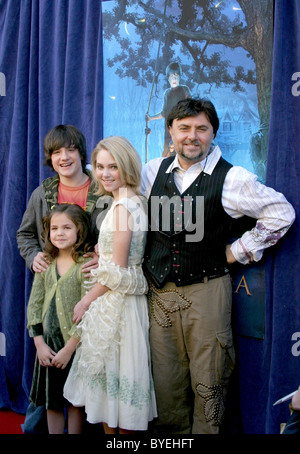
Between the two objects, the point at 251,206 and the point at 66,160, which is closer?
the point at 251,206

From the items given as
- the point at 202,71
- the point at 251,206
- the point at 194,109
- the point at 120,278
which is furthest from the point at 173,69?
the point at 120,278

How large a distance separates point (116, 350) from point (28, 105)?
160 cm

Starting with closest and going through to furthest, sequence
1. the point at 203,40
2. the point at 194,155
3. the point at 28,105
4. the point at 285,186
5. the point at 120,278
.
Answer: the point at 120,278, the point at 194,155, the point at 285,186, the point at 203,40, the point at 28,105

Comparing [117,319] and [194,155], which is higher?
[194,155]

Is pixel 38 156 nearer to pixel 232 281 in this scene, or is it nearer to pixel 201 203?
pixel 201 203

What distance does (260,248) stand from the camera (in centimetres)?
179

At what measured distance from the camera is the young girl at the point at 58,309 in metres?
1.82

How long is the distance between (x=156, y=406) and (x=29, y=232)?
1.04 meters

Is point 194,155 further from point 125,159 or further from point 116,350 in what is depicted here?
point 116,350

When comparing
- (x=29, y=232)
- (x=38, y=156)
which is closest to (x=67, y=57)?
(x=38, y=156)

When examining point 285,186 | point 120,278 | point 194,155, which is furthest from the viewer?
point 285,186

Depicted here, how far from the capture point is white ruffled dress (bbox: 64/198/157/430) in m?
1.65

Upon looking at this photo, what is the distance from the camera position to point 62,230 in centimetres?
183

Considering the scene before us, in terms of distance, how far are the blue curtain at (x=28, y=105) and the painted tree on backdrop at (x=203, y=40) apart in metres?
0.18
